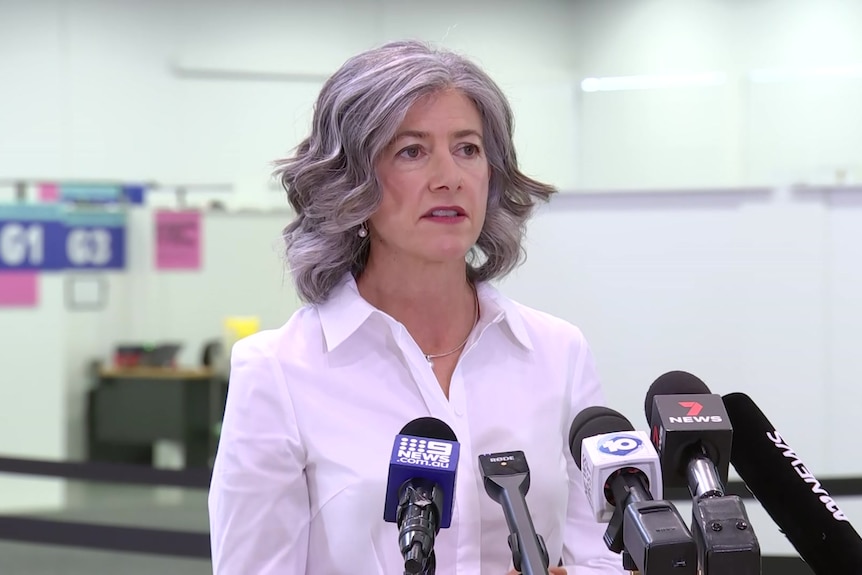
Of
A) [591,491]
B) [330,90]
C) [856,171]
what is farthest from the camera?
[856,171]

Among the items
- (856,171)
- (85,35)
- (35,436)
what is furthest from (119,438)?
(856,171)

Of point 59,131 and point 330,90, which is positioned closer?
point 330,90

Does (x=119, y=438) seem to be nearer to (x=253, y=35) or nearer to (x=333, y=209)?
(x=253, y=35)

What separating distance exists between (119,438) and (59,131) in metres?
1.67

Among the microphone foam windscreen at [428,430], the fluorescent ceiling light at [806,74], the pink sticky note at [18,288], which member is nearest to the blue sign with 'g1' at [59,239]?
the pink sticky note at [18,288]

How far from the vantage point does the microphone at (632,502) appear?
0.78 metres

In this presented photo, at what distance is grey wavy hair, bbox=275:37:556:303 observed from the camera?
54.9 inches

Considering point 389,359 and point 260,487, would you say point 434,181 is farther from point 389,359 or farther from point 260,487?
point 260,487

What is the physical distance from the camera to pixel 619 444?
0.94 meters

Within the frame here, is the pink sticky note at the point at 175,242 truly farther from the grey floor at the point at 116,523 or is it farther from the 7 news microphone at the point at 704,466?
the 7 news microphone at the point at 704,466

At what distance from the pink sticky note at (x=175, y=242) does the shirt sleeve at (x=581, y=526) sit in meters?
3.83

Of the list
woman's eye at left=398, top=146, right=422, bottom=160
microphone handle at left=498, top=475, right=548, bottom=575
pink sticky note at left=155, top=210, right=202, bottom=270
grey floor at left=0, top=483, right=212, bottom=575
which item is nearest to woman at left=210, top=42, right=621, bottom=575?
woman's eye at left=398, top=146, right=422, bottom=160

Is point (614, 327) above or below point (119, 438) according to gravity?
above

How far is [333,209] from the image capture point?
4.74 ft
